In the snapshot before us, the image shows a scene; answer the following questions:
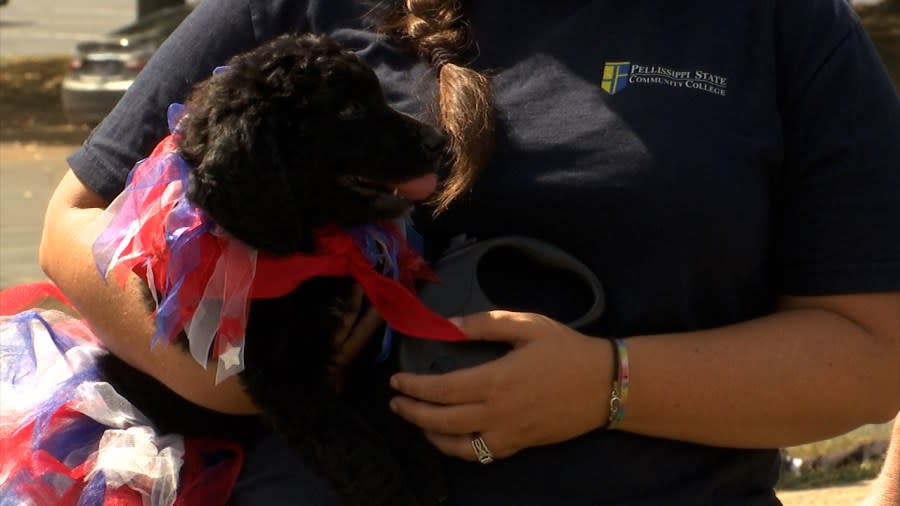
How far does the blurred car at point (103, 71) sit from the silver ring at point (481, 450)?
1511cm

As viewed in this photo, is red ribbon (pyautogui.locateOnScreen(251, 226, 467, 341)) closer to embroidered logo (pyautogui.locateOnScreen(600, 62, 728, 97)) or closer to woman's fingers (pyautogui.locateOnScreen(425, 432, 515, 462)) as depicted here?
woman's fingers (pyautogui.locateOnScreen(425, 432, 515, 462))

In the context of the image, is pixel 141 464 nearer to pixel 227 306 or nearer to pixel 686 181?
pixel 227 306

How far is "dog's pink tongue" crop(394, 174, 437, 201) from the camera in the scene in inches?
86.4

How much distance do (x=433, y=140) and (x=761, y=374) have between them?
68cm

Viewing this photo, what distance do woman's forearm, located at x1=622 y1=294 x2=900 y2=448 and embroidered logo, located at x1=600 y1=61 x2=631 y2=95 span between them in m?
0.43

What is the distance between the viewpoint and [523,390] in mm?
2020

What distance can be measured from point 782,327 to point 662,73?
1.55 feet

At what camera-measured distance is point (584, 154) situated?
2129 millimetres

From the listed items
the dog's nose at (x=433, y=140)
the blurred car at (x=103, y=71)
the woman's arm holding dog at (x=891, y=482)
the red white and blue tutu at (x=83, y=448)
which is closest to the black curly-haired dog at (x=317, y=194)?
the dog's nose at (x=433, y=140)

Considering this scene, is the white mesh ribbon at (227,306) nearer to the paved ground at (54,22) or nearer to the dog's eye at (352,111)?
the dog's eye at (352,111)

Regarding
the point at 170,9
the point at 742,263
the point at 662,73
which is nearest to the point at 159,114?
the point at 662,73

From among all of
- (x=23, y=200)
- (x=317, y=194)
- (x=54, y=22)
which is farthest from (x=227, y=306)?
(x=54, y=22)

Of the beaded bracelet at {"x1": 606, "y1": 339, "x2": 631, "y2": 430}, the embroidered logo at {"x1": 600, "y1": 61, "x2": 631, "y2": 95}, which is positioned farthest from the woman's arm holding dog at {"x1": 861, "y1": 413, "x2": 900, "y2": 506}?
the embroidered logo at {"x1": 600, "y1": 61, "x2": 631, "y2": 95}

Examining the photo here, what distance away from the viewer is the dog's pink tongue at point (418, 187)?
2195 millimetres
